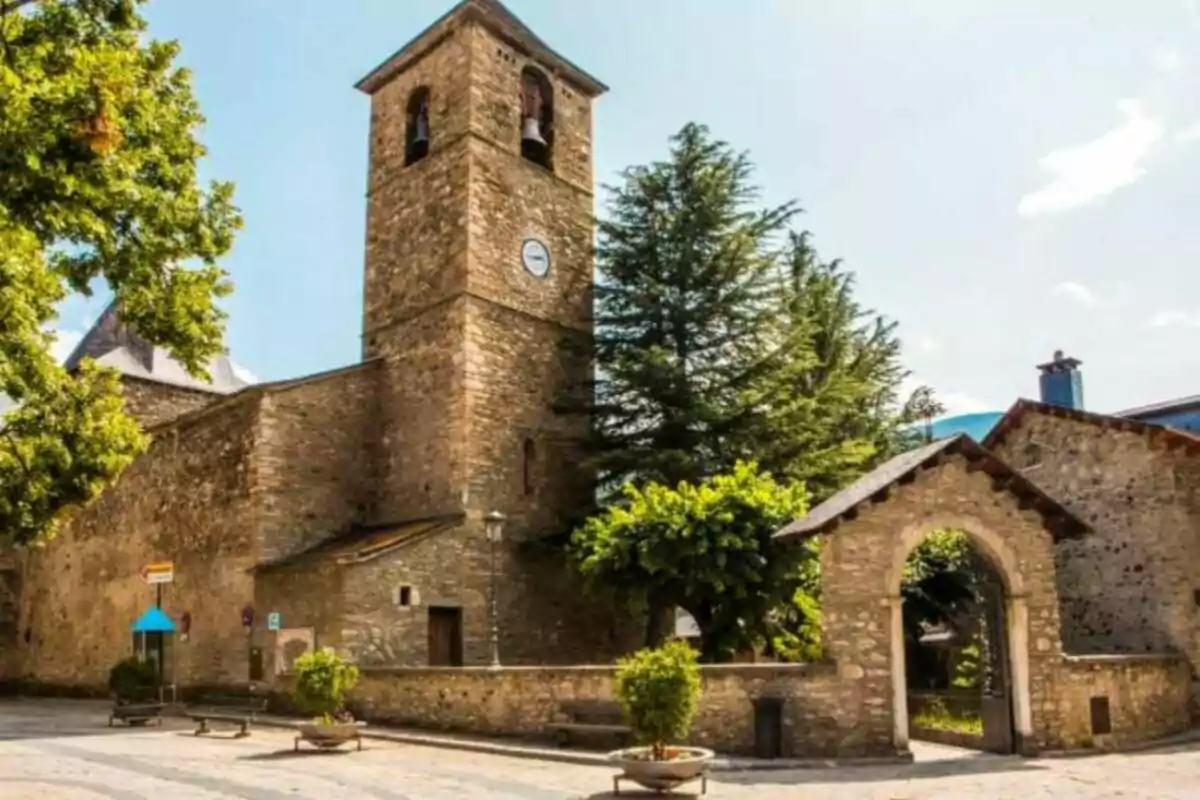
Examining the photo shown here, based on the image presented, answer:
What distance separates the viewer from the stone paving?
411 inches

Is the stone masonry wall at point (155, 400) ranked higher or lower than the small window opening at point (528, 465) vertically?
higher

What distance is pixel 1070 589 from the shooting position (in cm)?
1855

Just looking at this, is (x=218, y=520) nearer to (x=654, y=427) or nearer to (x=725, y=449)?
(x=654, y=427)

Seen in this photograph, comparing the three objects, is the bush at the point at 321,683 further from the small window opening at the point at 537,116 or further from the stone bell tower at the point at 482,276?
the small window opening at the point at 537,116

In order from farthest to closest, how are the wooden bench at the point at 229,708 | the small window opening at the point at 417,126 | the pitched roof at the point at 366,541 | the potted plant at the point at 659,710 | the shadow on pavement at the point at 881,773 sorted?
the small window opening at the point at 417,126, the pitched roof at the point at 366,541, the wooden bench at the point at 229,708, the shadow on pavement at the point at 881,773, the potted plant at the point at 659,710

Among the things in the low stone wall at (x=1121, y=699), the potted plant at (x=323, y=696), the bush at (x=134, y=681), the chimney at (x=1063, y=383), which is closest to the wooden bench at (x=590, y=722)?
the potted plant at (x=323, y=696)

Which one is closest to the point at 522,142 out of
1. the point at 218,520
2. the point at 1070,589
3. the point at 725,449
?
the point at 725,449

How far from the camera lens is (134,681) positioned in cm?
1873

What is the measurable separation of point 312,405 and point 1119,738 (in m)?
16.4

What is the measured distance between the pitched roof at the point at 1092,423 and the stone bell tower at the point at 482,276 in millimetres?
9123

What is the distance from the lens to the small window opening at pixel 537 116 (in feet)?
82.3

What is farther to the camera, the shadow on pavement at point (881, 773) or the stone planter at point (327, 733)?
the stone planter at point (327, 733)

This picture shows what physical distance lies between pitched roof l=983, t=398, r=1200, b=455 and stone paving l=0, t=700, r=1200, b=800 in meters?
5.00

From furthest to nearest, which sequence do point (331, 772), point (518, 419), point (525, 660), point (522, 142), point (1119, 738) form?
1. point (522, 142)
2. point (518, 419)
3. point (525, 660)
4. point (1119, 738)
5. point (331, 772)
